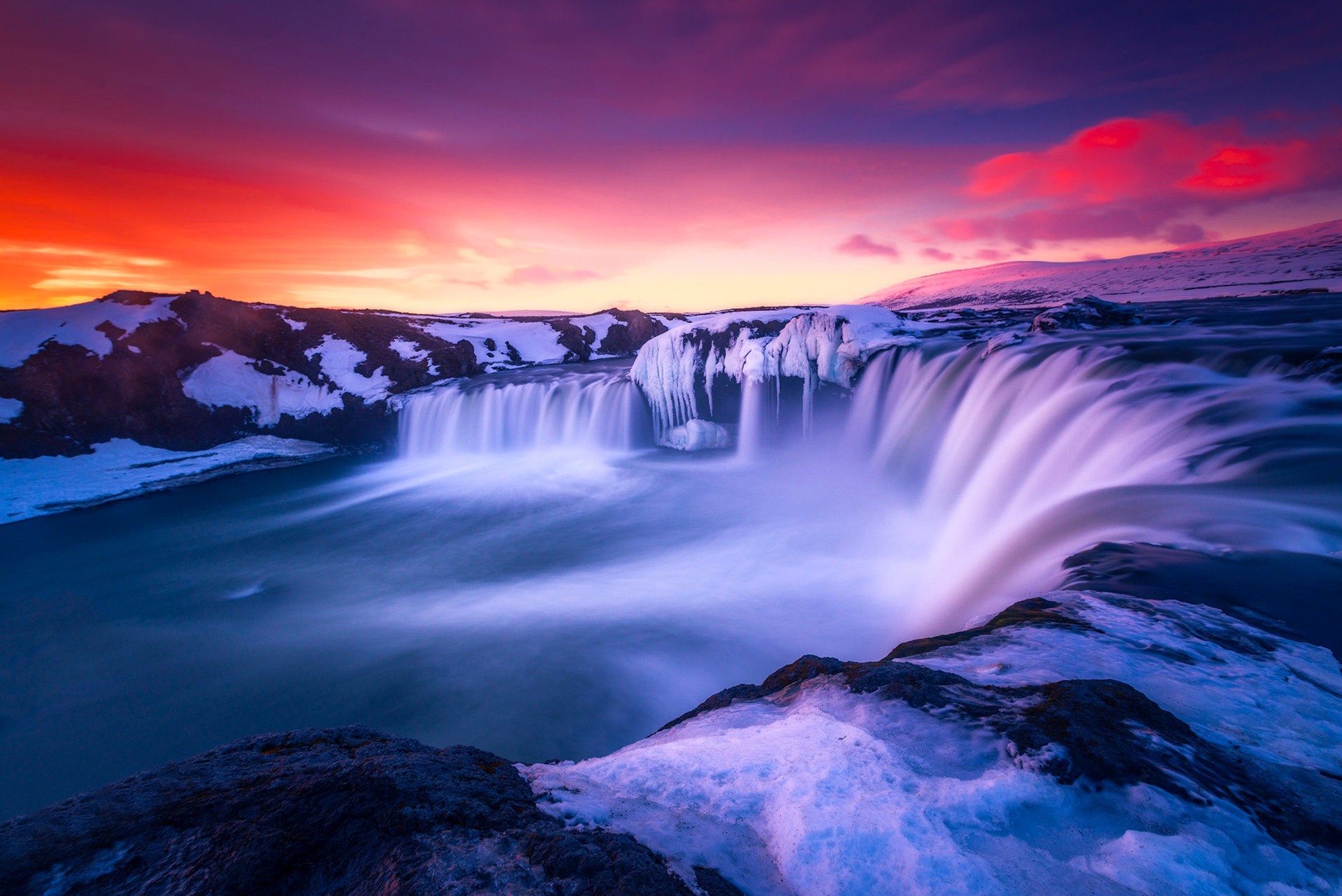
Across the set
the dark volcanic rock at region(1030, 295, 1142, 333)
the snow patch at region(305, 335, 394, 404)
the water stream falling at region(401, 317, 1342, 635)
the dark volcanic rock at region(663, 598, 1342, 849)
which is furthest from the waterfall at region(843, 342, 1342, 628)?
the snow patch at region(305, 335, 394, 404)

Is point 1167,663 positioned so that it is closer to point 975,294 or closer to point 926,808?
point 926,808

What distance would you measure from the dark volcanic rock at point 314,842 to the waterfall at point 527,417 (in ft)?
54.2

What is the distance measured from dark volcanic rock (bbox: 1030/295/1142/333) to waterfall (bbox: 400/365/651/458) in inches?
467

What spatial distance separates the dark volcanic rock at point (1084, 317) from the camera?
13.1 metres

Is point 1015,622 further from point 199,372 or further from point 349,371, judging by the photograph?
point 199,372

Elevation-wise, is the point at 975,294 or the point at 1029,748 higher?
the point at 975,294

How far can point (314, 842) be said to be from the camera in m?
1.31

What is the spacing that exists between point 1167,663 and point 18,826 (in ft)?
14.2

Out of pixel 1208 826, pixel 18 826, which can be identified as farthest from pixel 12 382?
pixel 1208 826

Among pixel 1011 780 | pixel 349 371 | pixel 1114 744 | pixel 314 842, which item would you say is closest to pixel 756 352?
pixel 1114 744

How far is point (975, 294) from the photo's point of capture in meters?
63.7

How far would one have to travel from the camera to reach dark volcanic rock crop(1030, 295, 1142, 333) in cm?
1313

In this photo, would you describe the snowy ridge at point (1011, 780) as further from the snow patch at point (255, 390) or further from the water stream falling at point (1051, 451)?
the snow patch at point (255, 390)

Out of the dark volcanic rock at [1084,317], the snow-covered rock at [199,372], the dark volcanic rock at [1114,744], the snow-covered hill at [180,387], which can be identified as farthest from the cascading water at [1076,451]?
the snow-covered hill at [180,387]
